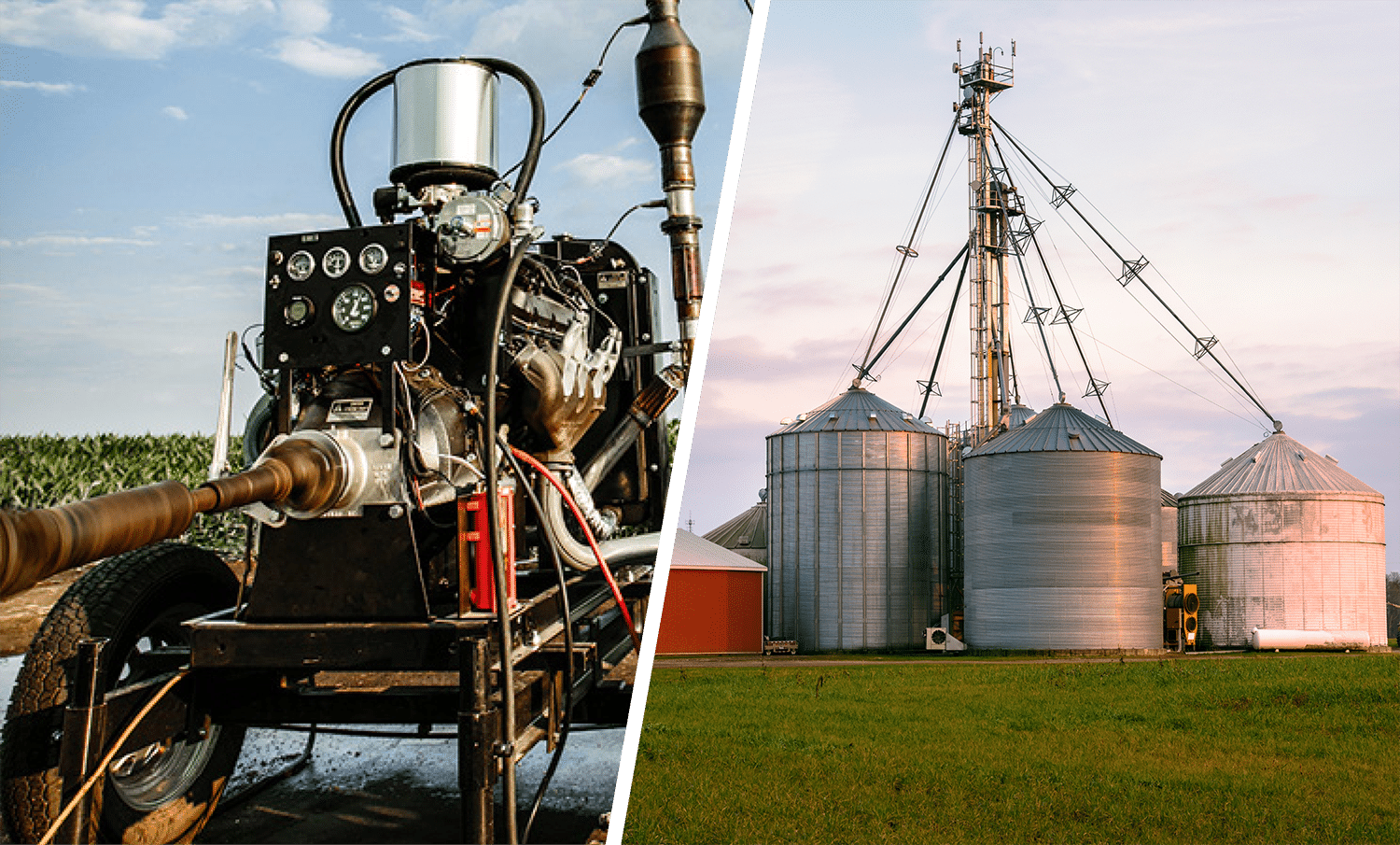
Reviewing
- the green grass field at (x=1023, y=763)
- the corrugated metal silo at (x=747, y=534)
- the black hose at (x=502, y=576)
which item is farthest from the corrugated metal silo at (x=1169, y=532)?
the black hose at (x=502, y=576)

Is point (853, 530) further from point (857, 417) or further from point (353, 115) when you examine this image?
point (353, 115)

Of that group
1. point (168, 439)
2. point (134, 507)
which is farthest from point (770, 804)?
point (134, 507)

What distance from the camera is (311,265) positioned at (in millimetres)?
2037

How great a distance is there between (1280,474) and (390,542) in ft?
75.7

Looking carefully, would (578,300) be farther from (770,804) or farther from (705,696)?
(705,696)

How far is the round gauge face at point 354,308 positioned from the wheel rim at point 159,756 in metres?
0.76

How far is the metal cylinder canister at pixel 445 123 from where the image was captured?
233 centimetres

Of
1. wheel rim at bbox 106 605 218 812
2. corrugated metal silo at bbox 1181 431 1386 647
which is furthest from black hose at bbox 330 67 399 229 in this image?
corrugated metal silo at bbox 1181 431 1386 647

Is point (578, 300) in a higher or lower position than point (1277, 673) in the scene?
higher

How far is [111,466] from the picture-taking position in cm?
361

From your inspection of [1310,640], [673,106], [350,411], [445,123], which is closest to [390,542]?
[350,411]

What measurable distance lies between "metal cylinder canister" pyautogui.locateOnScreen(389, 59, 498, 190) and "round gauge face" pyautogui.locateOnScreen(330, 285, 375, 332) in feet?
1.55

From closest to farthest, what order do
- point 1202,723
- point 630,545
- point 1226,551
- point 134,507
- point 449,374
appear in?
point 134,507 → point 449,374 → point 630,545 → point 1202,723 → point 1226,551

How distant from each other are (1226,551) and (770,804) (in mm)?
18707
